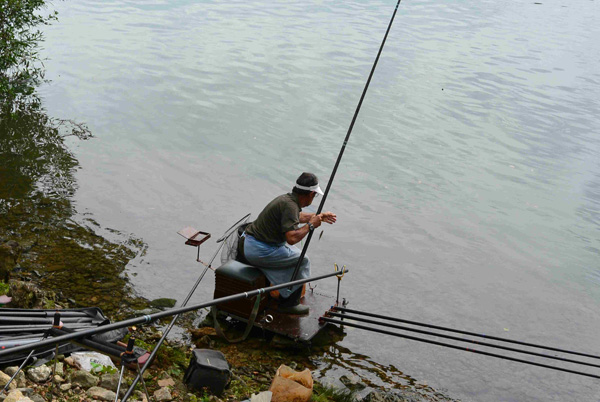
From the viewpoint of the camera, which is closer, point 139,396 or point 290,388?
point 139,396

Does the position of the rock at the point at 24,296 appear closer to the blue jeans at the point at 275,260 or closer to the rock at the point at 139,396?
the rock at the point at 139,396

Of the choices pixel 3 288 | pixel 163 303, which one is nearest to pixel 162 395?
pixel 3 288

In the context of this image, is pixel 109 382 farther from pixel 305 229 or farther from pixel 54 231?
pixel 54 231

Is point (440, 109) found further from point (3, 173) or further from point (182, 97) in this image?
point (3, 173)

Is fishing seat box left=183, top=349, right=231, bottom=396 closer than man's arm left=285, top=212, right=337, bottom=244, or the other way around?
fishing seat box left=183, top=349, right=231, bottom=396

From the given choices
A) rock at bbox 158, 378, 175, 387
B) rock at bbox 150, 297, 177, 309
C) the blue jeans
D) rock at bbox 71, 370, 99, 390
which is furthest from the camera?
rock at bbox 150, 297, 177, 309

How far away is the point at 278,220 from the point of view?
673 centimetres

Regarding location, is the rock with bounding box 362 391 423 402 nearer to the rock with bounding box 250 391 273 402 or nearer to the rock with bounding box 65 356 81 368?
the rock with bounding box 250 391 273 402

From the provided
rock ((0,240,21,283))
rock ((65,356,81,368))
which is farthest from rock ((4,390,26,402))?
rock ((0,240,21,283))

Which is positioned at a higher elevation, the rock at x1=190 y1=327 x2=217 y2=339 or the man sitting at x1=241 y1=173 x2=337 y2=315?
the man sitting at x1=241 y1=173 x2=337 y2=315

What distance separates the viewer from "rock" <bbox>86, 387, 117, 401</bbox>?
15.1 feet

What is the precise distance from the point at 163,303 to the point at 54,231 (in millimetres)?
2326

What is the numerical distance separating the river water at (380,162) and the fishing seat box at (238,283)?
1414mm

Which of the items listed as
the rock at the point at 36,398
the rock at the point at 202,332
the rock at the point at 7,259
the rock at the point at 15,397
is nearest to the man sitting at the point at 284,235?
the rock at the point at 202,332
